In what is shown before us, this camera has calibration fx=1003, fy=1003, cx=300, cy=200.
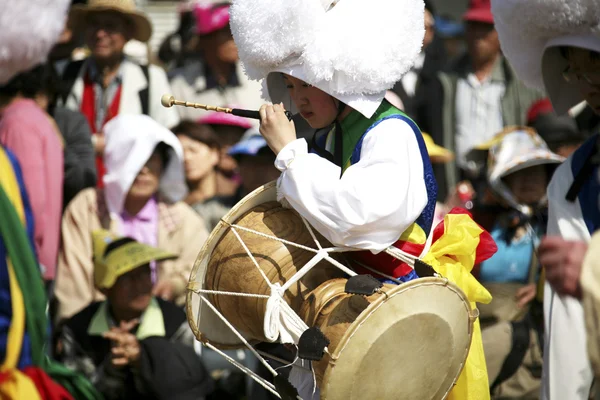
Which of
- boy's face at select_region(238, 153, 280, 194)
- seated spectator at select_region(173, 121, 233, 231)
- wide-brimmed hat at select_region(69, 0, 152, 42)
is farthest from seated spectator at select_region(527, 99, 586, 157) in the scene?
wide-brimmed hat at select_region(69, 0, 152, 42)

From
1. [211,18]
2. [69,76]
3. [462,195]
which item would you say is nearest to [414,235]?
[462,195]

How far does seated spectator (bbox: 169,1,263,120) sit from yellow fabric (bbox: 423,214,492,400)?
3.84m

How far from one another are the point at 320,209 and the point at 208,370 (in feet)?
8.16

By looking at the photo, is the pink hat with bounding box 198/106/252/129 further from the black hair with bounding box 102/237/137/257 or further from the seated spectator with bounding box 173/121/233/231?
the black hair with bounding box 102/237/137/257

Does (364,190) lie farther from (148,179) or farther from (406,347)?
(148,179)

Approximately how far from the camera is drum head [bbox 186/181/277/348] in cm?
366

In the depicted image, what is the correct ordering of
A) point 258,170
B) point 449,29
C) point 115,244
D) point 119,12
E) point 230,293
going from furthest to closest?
point 449,29, point 119,12, point 258,170, point 115,244, point 230,293

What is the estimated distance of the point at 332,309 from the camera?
3381 millimetres

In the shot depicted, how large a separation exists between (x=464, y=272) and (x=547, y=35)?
1.02 meters

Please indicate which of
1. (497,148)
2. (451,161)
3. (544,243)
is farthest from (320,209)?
(451,161)

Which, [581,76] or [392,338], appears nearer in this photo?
[392,338]

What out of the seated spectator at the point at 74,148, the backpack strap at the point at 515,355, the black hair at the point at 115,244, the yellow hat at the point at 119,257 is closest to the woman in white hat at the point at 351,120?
the backpack strap at the point at 515,355

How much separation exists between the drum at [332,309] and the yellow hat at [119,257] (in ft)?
5.68

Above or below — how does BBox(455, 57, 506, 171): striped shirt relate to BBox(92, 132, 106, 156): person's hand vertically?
below
